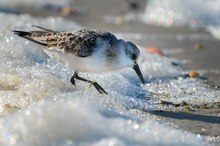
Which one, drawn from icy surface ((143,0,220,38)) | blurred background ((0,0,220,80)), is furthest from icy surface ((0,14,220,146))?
icy surface ((143,0,220,38))

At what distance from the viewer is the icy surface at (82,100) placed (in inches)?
205

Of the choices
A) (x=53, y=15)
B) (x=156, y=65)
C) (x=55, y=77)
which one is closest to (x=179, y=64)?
(x=156, y=65)

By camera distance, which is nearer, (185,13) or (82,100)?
(82,100)

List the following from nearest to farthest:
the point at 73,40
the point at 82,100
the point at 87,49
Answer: the point at 82,100 → the point at 87,49 → the point at 73,40

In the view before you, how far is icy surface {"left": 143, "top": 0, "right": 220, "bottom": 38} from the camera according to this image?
1093cm

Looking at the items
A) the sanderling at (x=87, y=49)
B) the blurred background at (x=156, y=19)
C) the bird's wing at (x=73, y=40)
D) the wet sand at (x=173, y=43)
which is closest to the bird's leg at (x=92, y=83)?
the sanderling at (x=87, y=49)

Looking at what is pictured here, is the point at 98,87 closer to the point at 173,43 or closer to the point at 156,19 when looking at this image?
the point at 173,43

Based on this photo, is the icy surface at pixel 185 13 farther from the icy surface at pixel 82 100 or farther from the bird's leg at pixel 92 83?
the bird's leg at pixel 92 83

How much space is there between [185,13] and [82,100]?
6136mm

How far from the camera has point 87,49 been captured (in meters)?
6.62

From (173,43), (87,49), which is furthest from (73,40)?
(173,43)

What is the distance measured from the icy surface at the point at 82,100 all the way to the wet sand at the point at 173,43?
30 cm

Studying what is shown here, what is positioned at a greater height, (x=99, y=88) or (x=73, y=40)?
(x=73, y=40)

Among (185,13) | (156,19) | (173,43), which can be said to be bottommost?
(173,43)
